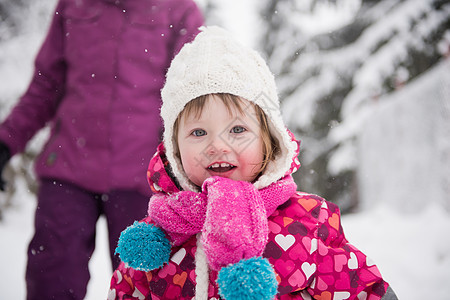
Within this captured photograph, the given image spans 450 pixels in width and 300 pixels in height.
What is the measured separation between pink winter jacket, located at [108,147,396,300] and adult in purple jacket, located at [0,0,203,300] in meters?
0.37

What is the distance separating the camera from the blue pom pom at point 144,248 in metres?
1.04

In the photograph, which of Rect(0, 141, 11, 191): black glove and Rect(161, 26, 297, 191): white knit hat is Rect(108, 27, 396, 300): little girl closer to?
Rect(161, 26, 297, 191): white knit hat

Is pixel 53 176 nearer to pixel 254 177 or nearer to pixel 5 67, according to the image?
pixel 254 177

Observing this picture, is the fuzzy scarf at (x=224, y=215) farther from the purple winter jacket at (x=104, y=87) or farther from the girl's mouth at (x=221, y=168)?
the purple winter jacket at (x=104, y=87)

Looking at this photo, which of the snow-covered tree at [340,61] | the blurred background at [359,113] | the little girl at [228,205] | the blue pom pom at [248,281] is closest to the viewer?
the blue pom pom at [248,281]

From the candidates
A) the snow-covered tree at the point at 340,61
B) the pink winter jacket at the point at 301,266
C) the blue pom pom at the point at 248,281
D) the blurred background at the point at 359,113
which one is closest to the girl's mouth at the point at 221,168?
the pink winter jacket at the point at 301,266

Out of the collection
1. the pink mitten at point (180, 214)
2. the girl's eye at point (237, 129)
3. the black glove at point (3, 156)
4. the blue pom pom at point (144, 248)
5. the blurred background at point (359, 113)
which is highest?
the girl's eye at point (237, 129)

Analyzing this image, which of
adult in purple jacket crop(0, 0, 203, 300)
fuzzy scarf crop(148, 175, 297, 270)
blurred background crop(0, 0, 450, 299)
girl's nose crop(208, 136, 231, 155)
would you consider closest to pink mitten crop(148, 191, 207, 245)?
fuzzy scarf crop(148, 175, 297, 270)

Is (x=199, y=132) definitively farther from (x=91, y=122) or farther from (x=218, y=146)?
(x=91, y=122)

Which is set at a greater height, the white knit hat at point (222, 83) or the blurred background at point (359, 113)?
the white knit hat at point (222, 83)

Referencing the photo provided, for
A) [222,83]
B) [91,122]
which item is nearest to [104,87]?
[91,122]

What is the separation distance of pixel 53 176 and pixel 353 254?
46.4 inches

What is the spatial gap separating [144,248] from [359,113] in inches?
264

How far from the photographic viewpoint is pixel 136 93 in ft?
4.93
